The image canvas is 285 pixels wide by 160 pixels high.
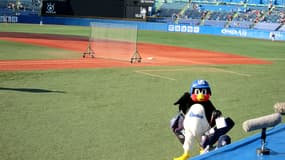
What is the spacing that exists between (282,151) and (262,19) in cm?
5632

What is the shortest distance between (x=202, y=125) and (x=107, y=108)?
5.20 metres

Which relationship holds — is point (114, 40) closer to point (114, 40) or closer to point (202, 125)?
point (114, 40)

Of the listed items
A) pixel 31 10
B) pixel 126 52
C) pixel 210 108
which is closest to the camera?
pixel 210 108

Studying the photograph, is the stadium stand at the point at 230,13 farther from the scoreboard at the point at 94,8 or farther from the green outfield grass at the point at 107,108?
the green outfield grass at the point at 107,108

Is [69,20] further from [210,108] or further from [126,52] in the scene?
[210,108]

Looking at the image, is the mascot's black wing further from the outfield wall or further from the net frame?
the outfield wall

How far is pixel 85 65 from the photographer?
20141 mm

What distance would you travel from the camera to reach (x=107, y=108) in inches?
437

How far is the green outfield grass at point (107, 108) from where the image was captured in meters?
7.74

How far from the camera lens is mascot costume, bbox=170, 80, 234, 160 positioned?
6.10 metres

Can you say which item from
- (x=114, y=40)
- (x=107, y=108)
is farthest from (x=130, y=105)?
(x=114, y=40)

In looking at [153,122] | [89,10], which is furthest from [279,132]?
[89,10]

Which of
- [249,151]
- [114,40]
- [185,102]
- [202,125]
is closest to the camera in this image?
[249,151]

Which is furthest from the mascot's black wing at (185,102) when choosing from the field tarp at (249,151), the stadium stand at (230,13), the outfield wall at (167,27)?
the stadium stand at (230,13)
